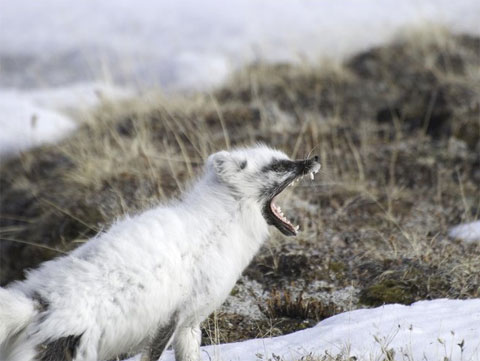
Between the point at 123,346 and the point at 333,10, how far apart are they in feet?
40.4

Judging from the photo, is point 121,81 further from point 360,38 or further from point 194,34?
point 360,38

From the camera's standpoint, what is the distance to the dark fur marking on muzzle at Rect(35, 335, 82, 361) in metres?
3.42

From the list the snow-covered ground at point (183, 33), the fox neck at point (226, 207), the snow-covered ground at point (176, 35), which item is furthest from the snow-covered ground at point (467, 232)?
the snow-covered ground at point (183, 33)

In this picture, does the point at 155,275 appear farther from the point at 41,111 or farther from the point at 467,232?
the point at 41,111

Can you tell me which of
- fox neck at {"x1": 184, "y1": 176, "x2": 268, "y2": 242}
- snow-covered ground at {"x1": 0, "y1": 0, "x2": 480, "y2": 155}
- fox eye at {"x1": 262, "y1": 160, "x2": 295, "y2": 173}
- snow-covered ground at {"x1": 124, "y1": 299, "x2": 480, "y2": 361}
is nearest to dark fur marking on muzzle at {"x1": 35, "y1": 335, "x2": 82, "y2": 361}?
snow-covered ground at {"x1": 124, "y1": 299, "x2": 480, "y2": 361}

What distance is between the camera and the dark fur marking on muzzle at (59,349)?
342cm

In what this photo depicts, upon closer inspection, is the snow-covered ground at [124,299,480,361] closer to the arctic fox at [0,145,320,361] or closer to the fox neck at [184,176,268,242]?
the arctic fox at [0,145,320,361]

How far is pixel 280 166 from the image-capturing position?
445 cm

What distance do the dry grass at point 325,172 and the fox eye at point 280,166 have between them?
0.71 feet

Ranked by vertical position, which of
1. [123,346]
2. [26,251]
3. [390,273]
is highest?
[123,346]

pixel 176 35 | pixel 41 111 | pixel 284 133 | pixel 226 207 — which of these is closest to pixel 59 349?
pixel 226 207

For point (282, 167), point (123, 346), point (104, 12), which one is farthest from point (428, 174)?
point (104, 12)

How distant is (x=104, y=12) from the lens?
616 inches

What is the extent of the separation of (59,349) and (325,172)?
15.5 ft
